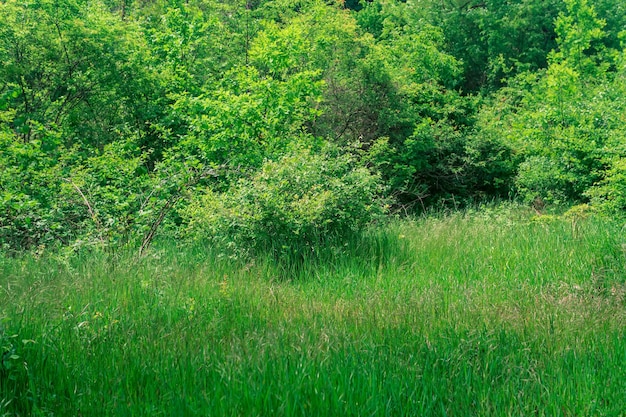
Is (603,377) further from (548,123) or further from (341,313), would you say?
(548,123)

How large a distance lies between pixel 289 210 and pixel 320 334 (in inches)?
134

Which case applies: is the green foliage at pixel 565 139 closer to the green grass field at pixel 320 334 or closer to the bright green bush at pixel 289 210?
the bright green bush at pixel 289 210

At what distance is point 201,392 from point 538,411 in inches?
72.1

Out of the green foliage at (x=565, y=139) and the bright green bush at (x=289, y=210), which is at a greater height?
the green foliage at (x=565, y=139)

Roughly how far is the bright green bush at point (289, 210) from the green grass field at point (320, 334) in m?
0.47

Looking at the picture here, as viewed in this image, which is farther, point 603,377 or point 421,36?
point 421,36

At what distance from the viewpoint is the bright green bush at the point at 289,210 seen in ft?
24.3

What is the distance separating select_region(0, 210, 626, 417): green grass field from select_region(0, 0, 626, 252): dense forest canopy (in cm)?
111

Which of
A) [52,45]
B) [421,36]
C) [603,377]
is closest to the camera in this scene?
[603,377]

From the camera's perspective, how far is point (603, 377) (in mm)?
3604

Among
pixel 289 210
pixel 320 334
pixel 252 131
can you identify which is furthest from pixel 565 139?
pixel 320 334

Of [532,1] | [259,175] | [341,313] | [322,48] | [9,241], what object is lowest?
[9,241]

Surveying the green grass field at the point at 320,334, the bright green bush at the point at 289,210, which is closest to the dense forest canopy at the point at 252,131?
the bright green bush at the point at 289,210

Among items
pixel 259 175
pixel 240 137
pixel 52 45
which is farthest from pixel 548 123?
pixel 52 45
